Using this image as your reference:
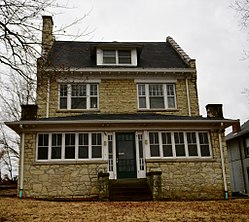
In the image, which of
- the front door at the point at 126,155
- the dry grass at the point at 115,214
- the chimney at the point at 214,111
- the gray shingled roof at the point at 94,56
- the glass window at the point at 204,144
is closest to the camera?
the dry grass at the point at 115,214

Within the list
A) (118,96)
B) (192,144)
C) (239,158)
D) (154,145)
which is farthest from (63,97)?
(239,158)

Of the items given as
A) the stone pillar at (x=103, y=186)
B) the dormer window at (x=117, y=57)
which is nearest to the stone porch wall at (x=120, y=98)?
the dormer window at (x=117, y=57)

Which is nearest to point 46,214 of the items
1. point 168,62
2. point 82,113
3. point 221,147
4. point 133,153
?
point 133,153

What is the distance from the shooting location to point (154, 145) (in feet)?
46.0

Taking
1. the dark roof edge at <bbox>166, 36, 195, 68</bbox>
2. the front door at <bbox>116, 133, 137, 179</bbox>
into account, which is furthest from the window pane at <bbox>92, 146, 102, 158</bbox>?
the dark roof edge at <bbox>166, 36, 195, 68</bbox>

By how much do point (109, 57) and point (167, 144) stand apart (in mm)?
6125

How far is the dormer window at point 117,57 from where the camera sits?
16.8 metres

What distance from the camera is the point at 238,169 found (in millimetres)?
22484

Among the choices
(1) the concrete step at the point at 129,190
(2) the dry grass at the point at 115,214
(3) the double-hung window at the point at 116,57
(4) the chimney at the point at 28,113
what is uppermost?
(3) the double-hung window at the point at 116,57

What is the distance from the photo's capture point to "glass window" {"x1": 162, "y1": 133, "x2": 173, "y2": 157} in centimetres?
1402

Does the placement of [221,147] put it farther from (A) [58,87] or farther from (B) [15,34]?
(B) [15,34]

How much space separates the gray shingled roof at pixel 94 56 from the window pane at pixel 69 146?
174 inches

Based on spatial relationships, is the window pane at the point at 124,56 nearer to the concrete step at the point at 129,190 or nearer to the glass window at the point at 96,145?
the glass window at the point at 96,145

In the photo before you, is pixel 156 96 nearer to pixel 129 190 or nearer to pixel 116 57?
pixel 116 57
